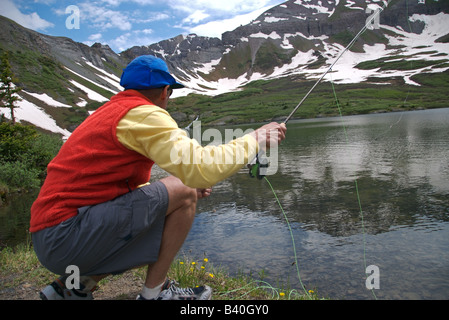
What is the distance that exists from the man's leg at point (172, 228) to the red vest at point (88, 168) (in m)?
0.47

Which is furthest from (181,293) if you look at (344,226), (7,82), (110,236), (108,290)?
(7,82)

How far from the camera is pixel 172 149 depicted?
241cm

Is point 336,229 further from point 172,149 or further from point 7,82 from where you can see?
point 7,82

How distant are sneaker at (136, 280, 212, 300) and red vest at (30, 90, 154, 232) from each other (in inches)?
43.2

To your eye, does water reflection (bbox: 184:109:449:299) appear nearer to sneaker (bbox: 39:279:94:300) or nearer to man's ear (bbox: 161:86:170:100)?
sneaker (bbox: 39:279:94:300)

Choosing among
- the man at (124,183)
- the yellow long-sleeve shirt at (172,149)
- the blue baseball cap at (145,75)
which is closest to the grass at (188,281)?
the man at (124,183)

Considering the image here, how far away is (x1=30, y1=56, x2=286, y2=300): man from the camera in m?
2.47

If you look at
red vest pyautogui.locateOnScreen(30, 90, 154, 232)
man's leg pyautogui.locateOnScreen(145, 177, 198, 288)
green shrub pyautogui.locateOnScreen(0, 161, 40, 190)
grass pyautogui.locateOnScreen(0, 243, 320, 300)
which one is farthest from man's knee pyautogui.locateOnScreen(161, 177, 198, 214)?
green shrub pyautogui.locateOnScreen(0, 161, 40, 190)

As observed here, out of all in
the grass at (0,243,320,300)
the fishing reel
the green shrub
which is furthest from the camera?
the green shrub

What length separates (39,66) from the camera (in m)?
71.4

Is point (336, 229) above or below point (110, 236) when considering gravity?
below

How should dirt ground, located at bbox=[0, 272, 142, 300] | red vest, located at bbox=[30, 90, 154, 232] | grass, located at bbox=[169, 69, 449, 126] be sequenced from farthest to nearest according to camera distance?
grass, located at bbox=[169, 69, 449, 126] < dirt ground, located at bbox=[0, 272, 142, 300] < red vest, located at bbox=[30, 90, 154, 232]

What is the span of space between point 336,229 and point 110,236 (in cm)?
684
